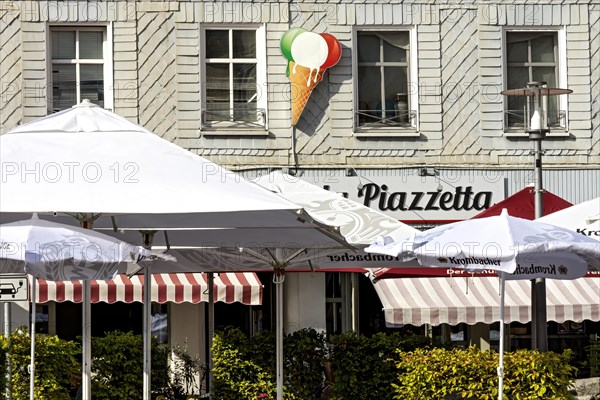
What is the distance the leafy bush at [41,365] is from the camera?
15.2 meters

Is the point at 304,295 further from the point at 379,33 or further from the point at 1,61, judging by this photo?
the point at 1,61

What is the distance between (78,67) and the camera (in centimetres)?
2330

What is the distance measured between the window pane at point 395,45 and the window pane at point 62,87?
18.0ft

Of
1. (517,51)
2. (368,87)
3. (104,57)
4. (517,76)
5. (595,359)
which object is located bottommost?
(595,359)

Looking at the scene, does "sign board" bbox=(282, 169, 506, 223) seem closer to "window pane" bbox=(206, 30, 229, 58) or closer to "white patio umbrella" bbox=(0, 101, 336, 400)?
"window pane" bbox=(206, 30, 229, 58)

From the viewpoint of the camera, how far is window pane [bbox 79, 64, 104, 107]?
2331 cm

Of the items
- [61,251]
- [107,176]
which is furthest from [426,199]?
[61,251]

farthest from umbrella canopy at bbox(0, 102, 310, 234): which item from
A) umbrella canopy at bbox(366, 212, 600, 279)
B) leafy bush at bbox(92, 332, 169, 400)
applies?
leafy bush at bbox(92, 332, 169, 400)

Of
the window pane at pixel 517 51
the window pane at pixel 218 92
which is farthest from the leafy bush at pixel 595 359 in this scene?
the window pane at pixel 218 92

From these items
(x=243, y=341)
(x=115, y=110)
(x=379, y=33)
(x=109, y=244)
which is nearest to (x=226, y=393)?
(x=243, y=341)

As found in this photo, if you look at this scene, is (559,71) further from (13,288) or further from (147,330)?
(147,330)

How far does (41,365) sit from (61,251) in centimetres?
504

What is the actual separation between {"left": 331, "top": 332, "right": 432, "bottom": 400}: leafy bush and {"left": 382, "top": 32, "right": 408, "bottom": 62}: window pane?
29.4 ft

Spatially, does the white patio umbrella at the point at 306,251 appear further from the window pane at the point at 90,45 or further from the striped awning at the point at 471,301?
the window pane at the point at 90,45
